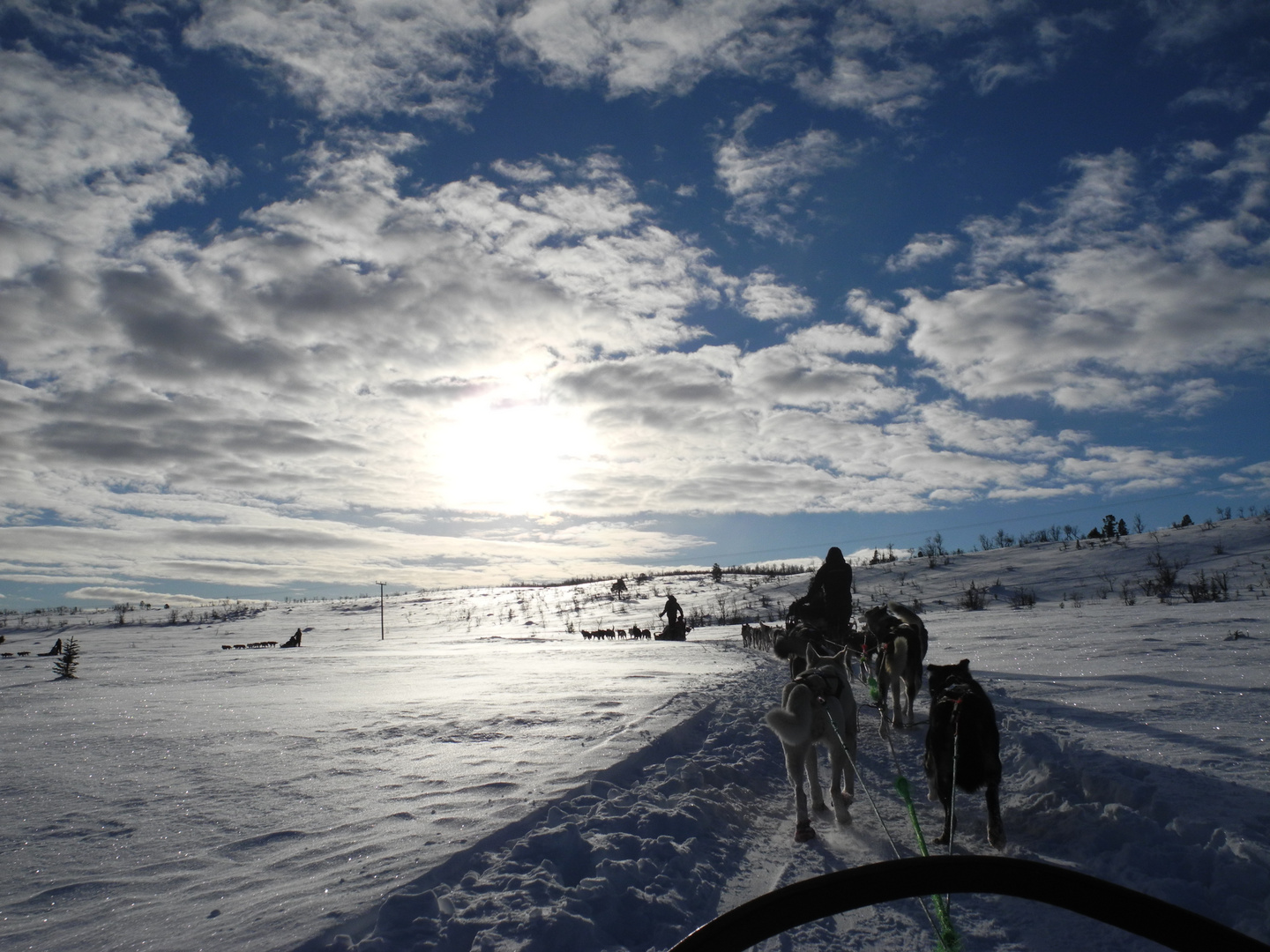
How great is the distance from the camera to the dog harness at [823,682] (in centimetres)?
473

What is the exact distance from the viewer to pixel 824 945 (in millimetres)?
2898

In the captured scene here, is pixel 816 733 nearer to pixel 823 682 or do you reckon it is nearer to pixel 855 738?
pixel 823 682

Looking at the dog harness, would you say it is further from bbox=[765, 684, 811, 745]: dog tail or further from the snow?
the snow

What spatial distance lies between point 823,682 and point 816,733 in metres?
0.37

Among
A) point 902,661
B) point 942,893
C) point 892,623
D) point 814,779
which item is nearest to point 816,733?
point 814,779

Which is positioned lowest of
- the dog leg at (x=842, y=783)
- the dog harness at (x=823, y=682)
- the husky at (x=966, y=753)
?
the dog leg at (x=842, y=783)

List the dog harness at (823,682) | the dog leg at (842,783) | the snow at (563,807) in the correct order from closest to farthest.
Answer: the snow at (563,807) → the dog leg at (842,783) → the dog harness at (823,682)

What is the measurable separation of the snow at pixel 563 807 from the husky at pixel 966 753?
0.27 meters

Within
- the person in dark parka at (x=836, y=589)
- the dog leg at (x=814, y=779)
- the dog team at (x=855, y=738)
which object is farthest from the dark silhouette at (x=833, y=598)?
the dog leg at (x=814, y=779)

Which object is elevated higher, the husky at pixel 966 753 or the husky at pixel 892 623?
the husky at pixel 892 623

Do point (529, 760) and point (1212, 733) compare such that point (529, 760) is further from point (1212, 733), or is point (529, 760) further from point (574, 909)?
point (1212, 733)

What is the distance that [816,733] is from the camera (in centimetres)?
466

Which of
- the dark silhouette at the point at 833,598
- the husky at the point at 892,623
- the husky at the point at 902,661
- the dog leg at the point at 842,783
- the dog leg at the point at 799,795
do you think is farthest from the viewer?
the dark silhouette at the point at 833,598

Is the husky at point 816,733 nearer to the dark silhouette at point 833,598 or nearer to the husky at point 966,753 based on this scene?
the husky at point 966,753
